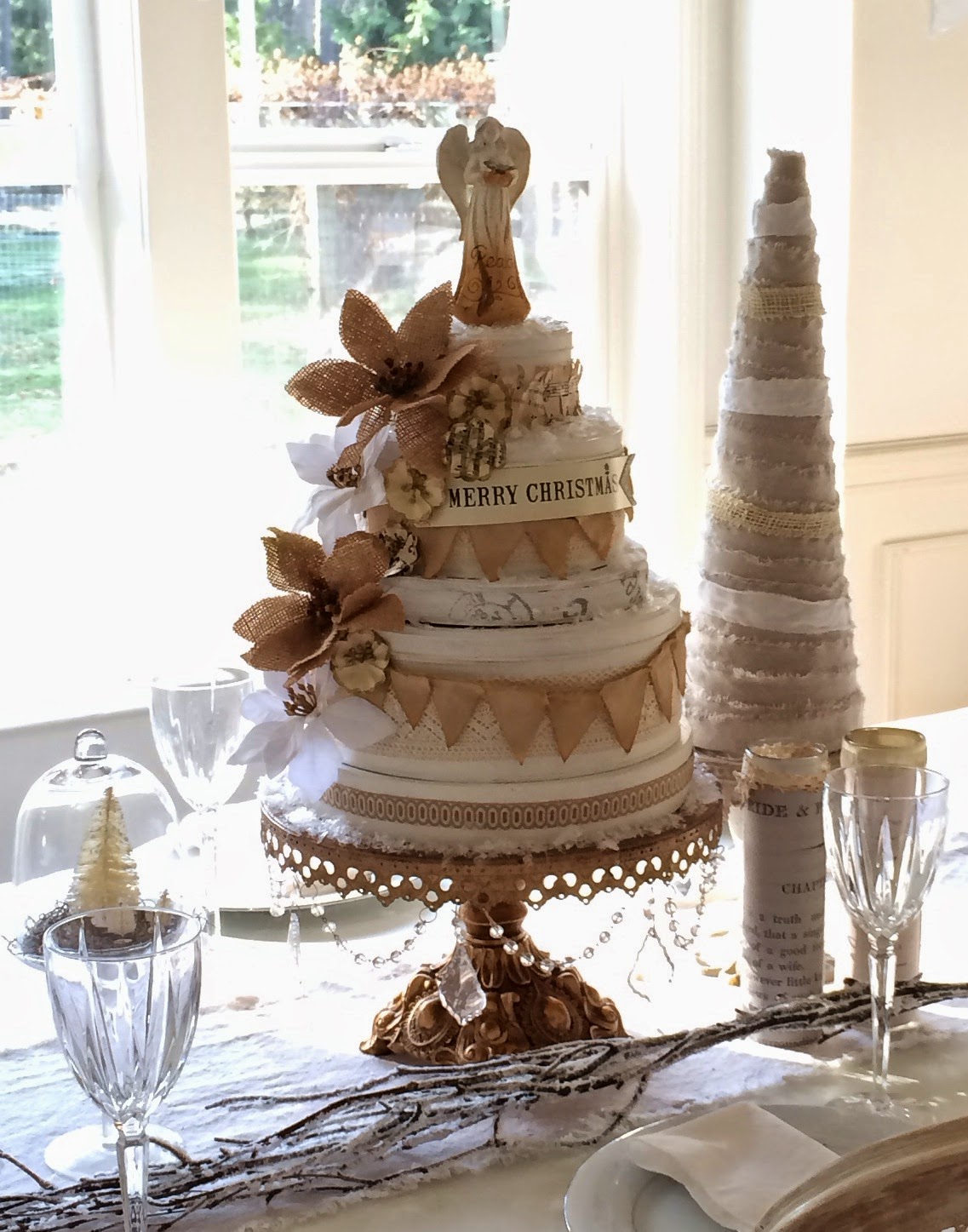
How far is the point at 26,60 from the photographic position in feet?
8.23

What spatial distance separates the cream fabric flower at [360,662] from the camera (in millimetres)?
1048

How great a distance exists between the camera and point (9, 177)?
2.52 m

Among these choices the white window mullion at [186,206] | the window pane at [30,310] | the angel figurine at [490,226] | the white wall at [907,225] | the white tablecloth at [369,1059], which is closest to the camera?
the white tablecloth at [369,1059]

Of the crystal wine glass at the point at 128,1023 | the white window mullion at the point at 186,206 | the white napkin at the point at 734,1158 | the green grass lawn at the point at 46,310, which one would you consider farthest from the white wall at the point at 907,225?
the crystal wine glass at the point at 128,1023

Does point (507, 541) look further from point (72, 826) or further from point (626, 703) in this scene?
point (72, 826)

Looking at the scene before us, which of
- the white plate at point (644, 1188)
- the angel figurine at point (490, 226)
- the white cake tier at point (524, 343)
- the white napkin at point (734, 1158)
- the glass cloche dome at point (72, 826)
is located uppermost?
the angel figurine at point (490, 226)

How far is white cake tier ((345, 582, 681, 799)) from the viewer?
103cm

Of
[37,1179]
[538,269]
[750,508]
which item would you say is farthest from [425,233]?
[37,1179]

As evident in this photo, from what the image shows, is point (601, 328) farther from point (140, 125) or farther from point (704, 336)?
point (140, 125)

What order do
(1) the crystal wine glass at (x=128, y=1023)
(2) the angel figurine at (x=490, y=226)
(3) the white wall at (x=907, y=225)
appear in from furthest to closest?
(3) the white wall at (x=907, y=225), (2) the angel figurine at (x=490, y=226), (1) the crystal wine glass at (x=128, y=1023)

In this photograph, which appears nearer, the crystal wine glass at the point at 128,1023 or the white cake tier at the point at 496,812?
the crystal wine glass at the point at 128,1023

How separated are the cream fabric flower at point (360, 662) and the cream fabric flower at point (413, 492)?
0.09m

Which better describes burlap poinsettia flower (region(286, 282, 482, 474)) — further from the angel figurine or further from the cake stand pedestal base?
the cake stand pedestal base

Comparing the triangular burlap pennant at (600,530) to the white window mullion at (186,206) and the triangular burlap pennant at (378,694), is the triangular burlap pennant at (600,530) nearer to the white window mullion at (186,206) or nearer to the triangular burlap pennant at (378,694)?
the triangular burlap pennant at (378,694)
